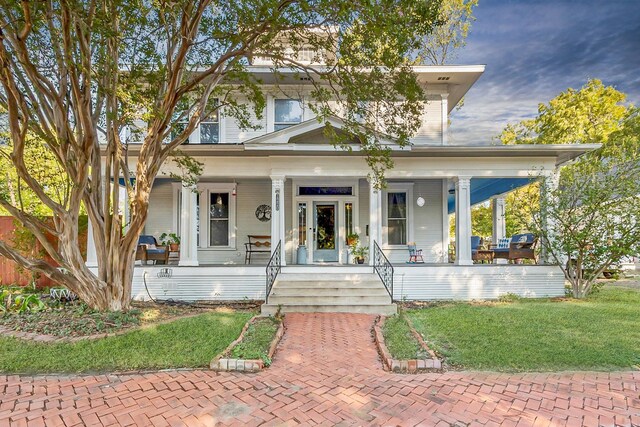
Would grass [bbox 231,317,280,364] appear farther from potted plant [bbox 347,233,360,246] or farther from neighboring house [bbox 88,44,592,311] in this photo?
potted plant [bbox 347,233,360,246]

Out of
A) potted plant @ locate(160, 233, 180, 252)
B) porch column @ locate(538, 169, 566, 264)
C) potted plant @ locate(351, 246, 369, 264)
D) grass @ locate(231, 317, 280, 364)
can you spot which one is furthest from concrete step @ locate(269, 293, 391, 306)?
porch column @ locate(538, 169, 566, 264)

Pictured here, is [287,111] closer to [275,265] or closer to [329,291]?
[275,265]

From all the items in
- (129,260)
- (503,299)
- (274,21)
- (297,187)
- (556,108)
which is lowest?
(503,299)

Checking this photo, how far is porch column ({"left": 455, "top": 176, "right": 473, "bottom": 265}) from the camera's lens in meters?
10.0

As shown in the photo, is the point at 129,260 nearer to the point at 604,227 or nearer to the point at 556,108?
the point at 604,227

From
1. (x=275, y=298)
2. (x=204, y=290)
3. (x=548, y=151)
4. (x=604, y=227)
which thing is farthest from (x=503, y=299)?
(x=204, y=290)

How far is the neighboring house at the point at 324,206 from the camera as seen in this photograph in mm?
9680

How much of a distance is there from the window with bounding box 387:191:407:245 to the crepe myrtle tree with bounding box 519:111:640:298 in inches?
149

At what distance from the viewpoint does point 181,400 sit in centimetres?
375

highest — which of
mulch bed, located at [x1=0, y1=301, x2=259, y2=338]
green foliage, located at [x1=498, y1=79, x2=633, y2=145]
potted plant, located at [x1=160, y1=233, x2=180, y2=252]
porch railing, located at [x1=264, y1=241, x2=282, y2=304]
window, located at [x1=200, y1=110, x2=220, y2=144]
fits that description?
green foliage, located at [x1=498, y1=79, x2=633, y2=145]

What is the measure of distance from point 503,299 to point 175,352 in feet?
27.1

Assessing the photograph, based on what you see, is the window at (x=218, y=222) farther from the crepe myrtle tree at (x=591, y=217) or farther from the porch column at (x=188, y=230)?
the crepe myrtle tree at (x=591, y=217)

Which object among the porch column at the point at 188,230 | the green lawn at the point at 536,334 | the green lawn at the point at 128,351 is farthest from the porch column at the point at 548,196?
the porch column at the point at 188,230

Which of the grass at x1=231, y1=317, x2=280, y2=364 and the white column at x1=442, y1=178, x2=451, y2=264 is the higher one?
the white column at x1=442, y1=178, x2=451, y2=264
